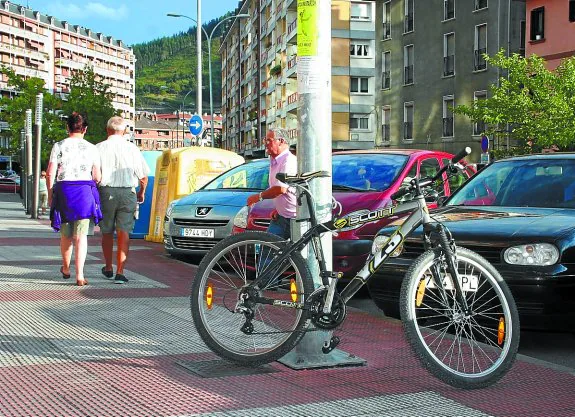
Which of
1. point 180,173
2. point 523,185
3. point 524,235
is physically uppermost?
point 180,173

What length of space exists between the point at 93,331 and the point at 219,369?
148 centimetres

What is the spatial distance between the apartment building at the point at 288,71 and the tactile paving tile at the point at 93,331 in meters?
46.3

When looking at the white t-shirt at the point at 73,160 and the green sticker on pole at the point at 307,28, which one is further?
the white t-shirt at the point at 73,160

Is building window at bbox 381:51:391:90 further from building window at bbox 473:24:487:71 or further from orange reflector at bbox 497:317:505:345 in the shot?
orange reflector at bbox 497:317:505:345

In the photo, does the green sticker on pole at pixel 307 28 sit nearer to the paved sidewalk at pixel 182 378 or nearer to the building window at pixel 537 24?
the paved sidewalk at pixel 182 378

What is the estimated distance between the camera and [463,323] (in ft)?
16.0

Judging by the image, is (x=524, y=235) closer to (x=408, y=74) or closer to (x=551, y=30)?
(x=551, y=30)

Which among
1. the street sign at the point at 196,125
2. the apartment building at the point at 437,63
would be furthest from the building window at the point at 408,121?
the street sign at the point at 196,125

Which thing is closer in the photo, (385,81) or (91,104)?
(385,81)

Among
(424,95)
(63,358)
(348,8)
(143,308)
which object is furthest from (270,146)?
(348,8)

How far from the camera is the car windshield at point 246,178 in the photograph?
1277 cm

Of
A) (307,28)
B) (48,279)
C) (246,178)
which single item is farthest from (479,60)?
(307,28)

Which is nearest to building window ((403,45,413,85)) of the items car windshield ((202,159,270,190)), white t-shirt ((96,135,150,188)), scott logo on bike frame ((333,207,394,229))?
car windshield ((202,159,270,190))

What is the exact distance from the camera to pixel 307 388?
15.2 ft
